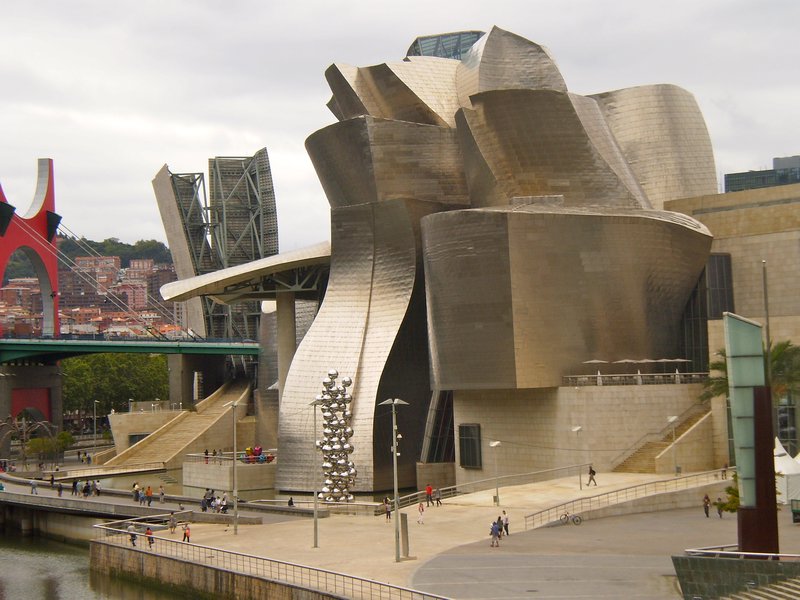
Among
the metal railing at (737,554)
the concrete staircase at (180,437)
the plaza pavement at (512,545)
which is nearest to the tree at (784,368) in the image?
the plaza pavement at (512,545)

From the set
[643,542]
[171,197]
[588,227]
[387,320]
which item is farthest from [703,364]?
[171,197]

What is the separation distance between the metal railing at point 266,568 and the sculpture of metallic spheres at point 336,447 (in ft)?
25.8

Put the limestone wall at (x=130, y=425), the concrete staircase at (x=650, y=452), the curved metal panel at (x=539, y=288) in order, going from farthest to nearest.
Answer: the limestone wall at (x=130, y=425), the curved metal panel at (x=539, y=288), the concrete staircase at (x=650, y=452)

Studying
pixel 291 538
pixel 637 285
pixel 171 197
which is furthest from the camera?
pixel 171 197

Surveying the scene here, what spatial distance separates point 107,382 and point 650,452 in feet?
224

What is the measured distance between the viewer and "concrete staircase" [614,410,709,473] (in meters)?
42.8

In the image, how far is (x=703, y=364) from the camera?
48.5 meters

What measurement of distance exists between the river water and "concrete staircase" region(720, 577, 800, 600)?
50.0 ft

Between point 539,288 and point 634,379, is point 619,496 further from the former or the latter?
point 539,288

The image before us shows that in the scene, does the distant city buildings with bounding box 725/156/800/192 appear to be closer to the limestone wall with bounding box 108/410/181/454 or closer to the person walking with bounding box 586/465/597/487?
the person walking with bounding box 586/465/597/487

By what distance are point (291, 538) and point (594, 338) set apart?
51.9ft

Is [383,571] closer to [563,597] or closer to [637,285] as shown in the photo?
[563,597]

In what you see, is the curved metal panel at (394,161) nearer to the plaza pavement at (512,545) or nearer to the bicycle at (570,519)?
the plaza pavement at (512,545)

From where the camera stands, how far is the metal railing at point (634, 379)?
44.7 metres
